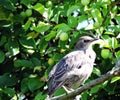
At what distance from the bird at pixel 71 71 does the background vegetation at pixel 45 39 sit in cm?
14

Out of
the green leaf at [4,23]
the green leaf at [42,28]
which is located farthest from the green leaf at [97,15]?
the green leaf at [4,23]

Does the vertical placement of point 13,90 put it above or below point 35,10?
below

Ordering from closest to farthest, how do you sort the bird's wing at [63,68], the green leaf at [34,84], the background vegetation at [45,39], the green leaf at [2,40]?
the bird's wing at [63,68]
the background vegetation at [45,39]
the green leaf at [34,84]
the green leaf at [2,40]

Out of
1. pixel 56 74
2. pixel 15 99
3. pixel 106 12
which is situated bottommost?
pixel 15 99

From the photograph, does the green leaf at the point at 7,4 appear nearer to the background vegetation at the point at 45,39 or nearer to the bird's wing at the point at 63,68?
the background vegetation at the point at 45,39

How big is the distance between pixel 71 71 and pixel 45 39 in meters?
0.47

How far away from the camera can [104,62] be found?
5262 millimetres

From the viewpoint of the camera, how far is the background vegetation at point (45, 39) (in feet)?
A: 16.1

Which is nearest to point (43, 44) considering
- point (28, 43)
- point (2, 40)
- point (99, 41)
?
point (28, 43)

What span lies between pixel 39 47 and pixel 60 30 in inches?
24.4

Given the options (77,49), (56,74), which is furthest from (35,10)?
(56,74)

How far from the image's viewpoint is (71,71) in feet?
15.5

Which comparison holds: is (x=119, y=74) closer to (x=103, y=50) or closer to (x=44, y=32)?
(x=103, y=50)

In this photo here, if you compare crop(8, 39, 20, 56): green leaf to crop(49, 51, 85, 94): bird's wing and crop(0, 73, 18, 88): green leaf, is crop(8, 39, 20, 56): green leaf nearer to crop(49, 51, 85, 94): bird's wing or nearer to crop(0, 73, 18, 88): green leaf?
crop(0, 73, 18, 88): green leaf
